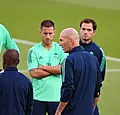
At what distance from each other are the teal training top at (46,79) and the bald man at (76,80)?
4.11ft

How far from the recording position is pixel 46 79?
24.6 ft

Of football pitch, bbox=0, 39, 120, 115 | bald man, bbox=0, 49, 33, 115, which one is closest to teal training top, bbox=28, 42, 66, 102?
bald man, bbox=0, 49, 33, 115

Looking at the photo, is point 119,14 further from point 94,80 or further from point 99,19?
point 94,80

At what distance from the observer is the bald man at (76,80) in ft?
19.9

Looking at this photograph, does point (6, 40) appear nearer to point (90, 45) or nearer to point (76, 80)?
point (90, 45)

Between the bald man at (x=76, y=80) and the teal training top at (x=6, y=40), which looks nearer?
the bald man at (x=76, y=80)

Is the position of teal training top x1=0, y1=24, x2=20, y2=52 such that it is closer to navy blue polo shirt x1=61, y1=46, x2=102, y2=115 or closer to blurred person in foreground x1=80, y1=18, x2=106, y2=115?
blurred person in foreground x1=80, y1=18, x2=106, y2=115

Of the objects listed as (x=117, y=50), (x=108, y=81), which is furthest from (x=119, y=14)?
(x=108, y=81)

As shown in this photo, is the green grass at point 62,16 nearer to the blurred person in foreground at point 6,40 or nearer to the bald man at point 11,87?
the blurred person in foreground at point 6,40

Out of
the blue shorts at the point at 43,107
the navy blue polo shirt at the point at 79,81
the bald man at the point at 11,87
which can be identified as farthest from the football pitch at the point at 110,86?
the bald man at the point at 11,87

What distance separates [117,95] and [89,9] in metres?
5.53

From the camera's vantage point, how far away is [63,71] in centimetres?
612

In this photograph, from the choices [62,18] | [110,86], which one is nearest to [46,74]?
[110,86]

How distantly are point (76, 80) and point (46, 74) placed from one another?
1.41m
